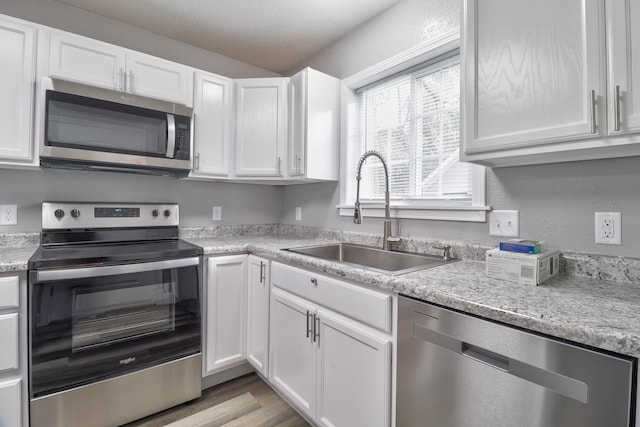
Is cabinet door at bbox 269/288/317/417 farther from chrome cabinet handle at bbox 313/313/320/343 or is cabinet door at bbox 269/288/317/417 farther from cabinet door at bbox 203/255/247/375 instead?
cabinet door at bbox 203/255/247/375

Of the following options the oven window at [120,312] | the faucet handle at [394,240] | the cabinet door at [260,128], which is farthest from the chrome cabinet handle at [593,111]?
the oven window at [120,312]

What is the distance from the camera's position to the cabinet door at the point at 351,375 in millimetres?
1186

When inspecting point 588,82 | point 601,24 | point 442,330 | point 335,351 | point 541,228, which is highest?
point 601,24

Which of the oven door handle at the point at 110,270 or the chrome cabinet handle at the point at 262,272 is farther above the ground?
the oven door handle at the point at 110,270

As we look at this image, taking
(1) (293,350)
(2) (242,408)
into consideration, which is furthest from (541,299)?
(2) (242,408)

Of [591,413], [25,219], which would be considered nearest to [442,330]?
[591,413]

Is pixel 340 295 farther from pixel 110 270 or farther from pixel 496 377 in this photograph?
pixel 110 270

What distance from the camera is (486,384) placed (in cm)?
88

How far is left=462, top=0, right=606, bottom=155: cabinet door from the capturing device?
3.12 feet

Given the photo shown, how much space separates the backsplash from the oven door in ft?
2.27

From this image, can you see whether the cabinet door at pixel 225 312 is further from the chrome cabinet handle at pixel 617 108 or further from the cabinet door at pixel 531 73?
the chrome cabinet handle at pixel 617 108

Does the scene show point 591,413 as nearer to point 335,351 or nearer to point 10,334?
point 335,351

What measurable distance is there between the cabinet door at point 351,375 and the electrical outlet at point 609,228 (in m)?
0.92

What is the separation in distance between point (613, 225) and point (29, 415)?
8.57 ft
